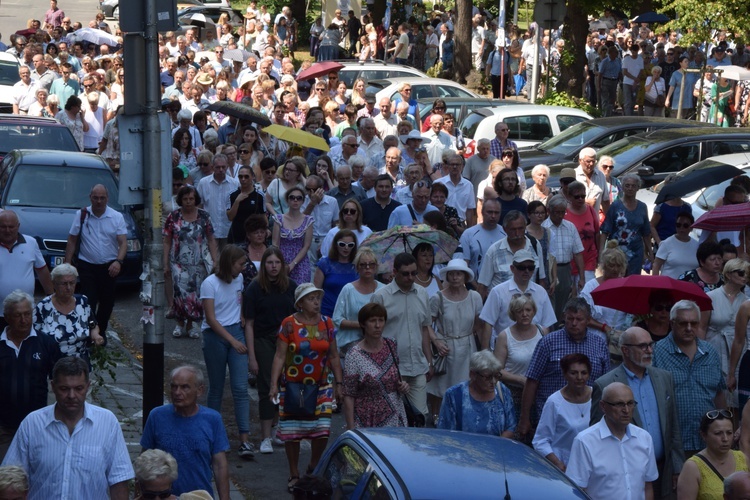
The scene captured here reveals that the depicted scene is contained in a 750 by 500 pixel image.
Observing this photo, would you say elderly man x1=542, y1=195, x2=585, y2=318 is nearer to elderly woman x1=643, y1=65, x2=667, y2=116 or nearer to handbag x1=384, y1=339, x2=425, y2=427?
handbag x1=384, y1=339, x2=425, y2=427

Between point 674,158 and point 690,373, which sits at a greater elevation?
point 674,158

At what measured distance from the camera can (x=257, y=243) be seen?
40.8 ft

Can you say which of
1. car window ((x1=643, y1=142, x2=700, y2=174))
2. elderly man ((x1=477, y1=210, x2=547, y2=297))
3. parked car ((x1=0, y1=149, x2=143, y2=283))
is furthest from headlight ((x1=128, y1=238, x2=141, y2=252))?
car window ((x1=643, y1=142, x2=700, y2=174))

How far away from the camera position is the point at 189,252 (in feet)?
45.1

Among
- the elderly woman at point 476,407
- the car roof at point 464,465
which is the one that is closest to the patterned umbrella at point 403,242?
the elderly woman at point 476,407

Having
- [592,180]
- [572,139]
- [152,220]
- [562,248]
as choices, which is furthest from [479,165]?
[152,220]

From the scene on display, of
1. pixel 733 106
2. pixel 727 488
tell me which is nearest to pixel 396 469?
pixel 727 488

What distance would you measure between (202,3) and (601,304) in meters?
41.9

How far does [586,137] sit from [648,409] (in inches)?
509

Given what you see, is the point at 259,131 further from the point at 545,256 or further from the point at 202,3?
the point at 202,3

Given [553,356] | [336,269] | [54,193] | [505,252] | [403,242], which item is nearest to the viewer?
[553,356]

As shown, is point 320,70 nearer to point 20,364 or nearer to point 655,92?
point 655,92

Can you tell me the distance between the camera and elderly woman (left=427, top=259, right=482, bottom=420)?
10758 millimetres

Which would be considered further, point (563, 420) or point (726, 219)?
point (726, 219)
